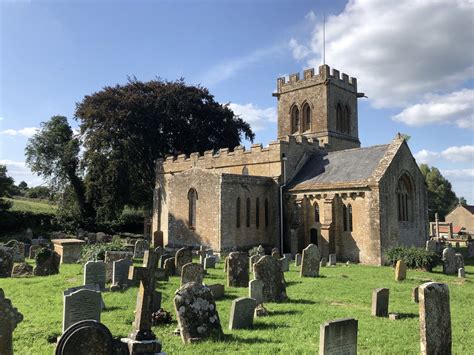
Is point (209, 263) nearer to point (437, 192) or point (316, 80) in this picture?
point (316, 80)

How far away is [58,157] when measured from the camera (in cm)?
4319

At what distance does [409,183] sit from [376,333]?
18.7 m

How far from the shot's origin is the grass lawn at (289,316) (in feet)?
23.9

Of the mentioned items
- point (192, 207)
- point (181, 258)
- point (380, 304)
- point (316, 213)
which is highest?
point (192, 207)

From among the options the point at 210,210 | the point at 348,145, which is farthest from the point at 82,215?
the point at 348,145

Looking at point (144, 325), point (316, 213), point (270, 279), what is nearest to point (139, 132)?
point (316, 213)

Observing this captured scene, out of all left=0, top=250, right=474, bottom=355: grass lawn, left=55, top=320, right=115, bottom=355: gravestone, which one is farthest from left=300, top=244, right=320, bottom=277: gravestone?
left=55, top=320, right=115, bottom=355: gravestone

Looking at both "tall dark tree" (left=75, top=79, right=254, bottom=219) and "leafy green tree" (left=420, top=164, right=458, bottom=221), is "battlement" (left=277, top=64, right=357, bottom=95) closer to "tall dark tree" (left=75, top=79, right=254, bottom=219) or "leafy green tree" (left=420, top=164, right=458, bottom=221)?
"tall dark tree" (left=75, top=79, right=254, bottom=219)

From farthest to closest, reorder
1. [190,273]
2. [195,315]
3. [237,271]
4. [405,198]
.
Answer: [405,198]
[237,271]
[190,273]
[195,315]

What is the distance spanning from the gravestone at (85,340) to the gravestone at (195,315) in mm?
2521

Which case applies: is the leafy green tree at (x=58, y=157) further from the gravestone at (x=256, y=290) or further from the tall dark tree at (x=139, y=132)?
the gravestone at (x=256, y=290)

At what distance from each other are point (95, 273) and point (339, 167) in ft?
58.5

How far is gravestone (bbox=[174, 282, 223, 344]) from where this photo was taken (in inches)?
297

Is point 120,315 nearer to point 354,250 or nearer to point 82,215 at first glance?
point 354,250
